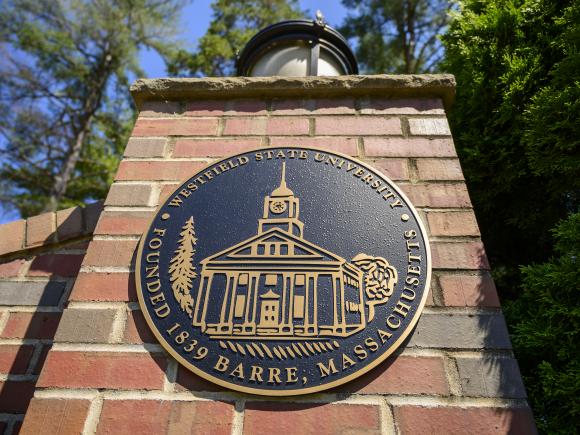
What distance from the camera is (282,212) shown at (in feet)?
4.69

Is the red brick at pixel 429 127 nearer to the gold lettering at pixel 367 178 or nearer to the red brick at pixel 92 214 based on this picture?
the gold lettering at pixel 367 178

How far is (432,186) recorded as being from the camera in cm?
149

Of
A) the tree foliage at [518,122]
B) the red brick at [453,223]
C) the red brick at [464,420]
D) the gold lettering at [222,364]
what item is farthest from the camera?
the tree foliage at [518,122]

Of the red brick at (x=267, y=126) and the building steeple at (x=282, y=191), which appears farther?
the red brick at (x=267, y=126)

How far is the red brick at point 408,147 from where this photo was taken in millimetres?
1574

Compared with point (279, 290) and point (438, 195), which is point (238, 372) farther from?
point (438, 195)

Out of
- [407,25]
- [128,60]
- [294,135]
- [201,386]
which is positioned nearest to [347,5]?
[407,25]

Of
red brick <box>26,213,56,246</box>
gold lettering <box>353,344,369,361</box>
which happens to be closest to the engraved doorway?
gold lettering <box>353,344,369,361</box>

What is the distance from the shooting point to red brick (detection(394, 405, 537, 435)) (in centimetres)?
105

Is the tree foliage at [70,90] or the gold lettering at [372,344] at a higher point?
the tree foliage at [70,90]

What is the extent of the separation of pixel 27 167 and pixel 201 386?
11083 mm

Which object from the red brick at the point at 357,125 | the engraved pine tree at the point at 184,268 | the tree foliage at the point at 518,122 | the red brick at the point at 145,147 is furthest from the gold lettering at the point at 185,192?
the tree foliage at the point at 518,122

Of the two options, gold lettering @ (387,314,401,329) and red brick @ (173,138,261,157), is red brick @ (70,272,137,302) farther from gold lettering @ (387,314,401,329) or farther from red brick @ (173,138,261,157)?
gold lettering @ (387,314,401,329)

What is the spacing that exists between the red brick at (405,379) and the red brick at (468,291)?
19 centimetres
